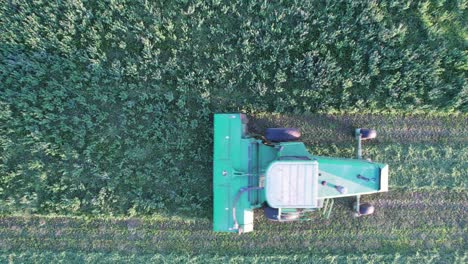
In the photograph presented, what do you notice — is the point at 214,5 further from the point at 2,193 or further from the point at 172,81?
the point at 2,193

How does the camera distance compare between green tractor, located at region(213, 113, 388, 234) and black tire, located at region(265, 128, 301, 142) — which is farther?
black tire, located at region(265, 128, 301, 142)

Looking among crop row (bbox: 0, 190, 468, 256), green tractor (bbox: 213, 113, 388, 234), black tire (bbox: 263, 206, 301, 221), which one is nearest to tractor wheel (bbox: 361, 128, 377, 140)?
green tractor (bbox: 213, 113, 388, 234)

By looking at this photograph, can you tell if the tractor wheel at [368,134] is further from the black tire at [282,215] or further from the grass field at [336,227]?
the black tire at [282,215]

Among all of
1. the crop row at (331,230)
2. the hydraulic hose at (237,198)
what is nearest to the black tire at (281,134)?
the hydraulic hose at (237,198)

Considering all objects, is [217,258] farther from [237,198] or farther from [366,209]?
[366,209]

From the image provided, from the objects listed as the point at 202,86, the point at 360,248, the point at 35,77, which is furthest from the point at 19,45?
the point at 360,248

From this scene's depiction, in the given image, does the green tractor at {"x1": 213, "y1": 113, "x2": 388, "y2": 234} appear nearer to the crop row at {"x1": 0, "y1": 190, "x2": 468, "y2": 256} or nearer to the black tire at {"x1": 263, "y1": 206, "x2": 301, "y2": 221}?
the black tire at {"x1": 263, "y1": 206, "x2": 301, "y2": 221}
